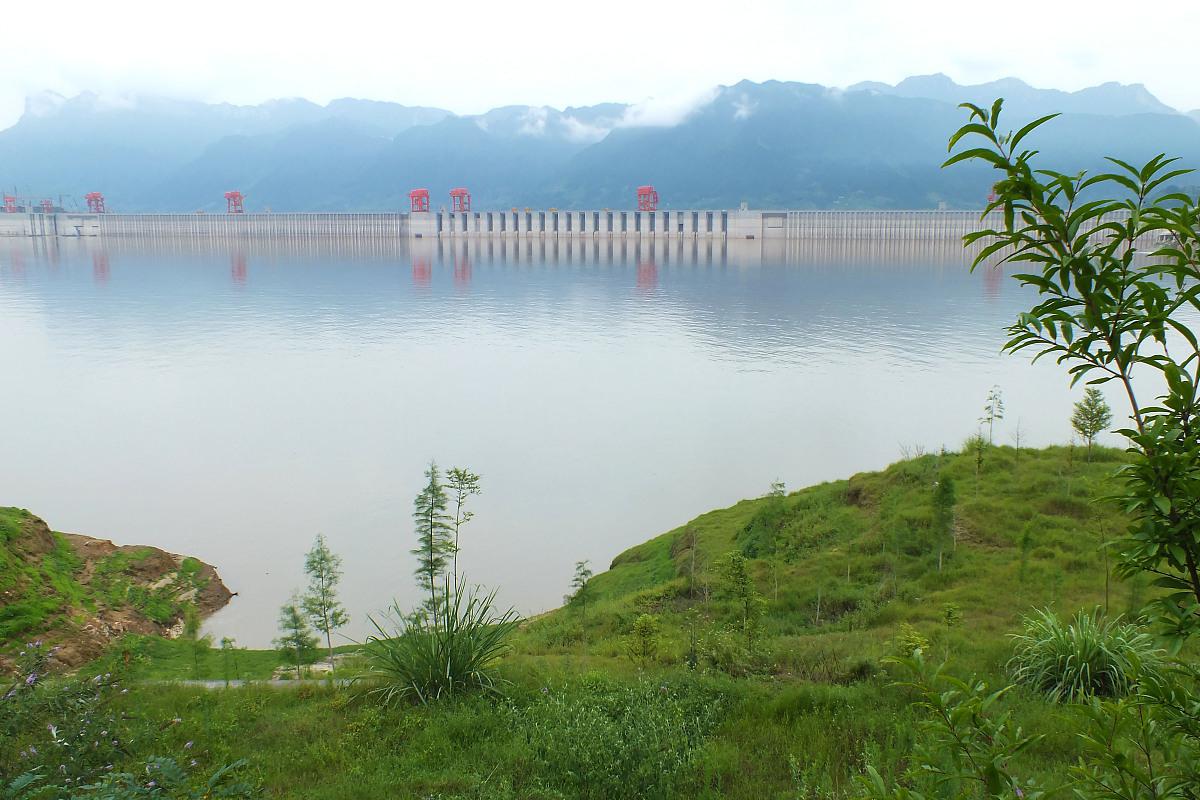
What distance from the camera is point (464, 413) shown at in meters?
26.2

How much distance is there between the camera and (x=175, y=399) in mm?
28312

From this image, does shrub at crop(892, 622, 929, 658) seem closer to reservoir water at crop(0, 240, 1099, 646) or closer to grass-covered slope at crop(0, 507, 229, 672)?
reservoir water at crop(0, 240, 1099, 646)

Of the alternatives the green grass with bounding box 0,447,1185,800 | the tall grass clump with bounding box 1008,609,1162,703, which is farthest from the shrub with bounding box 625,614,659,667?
the tall grass clump with bounding box 1008,609,1162,703

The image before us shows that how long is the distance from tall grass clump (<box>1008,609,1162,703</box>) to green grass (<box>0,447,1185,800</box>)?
258 mm

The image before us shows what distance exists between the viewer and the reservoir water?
1761 cm

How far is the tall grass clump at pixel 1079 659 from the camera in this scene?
6.71 metres

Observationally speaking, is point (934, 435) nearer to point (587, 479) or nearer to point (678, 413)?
point (678, 413)

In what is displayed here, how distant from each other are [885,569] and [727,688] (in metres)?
5.05

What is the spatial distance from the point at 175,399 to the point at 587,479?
16.1 metres

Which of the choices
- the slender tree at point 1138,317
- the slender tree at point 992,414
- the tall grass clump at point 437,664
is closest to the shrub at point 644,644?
the tall grass clump at point 437,664

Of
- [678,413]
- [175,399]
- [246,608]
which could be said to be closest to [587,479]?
[678,413]

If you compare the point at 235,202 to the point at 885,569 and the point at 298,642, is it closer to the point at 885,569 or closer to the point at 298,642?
the point at 298,642

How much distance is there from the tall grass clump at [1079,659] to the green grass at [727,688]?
0.85ft

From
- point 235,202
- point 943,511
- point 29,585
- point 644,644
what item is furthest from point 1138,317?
point 235,202
